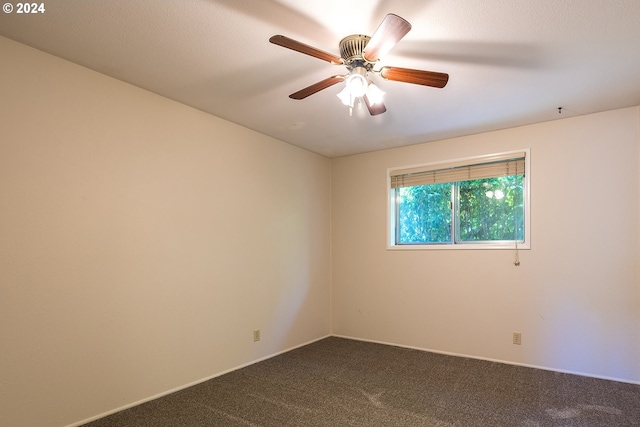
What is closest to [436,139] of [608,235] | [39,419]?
[608,235]

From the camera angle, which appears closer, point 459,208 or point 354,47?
point 354,47

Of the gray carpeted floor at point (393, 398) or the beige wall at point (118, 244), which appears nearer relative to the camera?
the beige wall at point (118, 244)

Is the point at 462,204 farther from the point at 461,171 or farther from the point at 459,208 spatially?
the point at 461,171

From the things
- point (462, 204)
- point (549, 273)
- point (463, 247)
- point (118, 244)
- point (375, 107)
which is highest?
point (375, 107)

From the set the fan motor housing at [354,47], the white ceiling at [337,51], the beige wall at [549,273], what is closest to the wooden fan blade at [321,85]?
the fan motor housing at [354,47]

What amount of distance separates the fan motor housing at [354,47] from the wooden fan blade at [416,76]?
0.54ft

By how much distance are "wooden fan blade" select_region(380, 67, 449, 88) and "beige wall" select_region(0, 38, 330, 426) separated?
1.83 metres

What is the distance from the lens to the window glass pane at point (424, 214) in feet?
13.3

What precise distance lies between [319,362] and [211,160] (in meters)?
2.19

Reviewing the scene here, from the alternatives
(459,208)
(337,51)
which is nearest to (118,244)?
(337,51)

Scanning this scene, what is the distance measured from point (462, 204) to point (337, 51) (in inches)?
96.3

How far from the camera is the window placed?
3.59m

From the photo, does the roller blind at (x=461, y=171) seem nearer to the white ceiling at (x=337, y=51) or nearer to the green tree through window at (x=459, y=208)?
the green tree through window at (x=459, y=208)

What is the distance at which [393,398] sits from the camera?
2.69 meters
